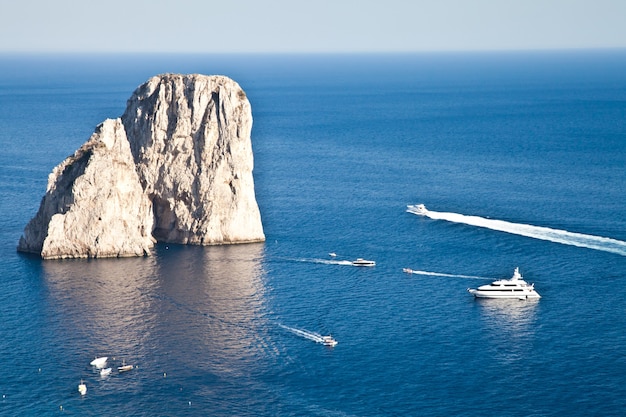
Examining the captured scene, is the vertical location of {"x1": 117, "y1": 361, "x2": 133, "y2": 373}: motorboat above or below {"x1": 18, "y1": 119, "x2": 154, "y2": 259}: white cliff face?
below

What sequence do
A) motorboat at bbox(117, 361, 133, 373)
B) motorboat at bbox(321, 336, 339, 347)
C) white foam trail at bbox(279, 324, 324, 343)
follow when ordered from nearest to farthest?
1. motorboat at bbox(117, 361, 133, 373)
2. motorboat at bbox(321, 336, 339, 347)
3. white foam trail at bbox(279, 324, 324, 343)

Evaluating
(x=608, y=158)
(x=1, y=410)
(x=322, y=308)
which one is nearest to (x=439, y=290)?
(x=322, y=308)

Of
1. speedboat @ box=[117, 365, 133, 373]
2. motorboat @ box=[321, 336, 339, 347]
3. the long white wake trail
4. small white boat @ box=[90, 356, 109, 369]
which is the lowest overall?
speedboat @ box=[117, 365, 133, 373]

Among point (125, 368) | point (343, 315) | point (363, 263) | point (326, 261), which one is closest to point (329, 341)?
point (343, 315)

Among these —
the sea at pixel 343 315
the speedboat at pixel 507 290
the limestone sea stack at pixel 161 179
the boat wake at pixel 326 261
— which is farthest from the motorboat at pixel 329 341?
the limestone sea stack at pixel 161 179

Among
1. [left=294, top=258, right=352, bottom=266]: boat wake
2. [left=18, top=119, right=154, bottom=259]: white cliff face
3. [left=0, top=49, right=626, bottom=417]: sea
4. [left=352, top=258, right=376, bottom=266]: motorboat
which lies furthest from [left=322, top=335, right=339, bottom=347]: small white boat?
[left=18, top=119, right=154, bottom=259]: white cliff face

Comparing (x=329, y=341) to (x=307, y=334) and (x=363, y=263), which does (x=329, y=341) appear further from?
(x=363, y=263)

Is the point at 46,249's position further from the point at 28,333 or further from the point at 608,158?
the point at 608,158

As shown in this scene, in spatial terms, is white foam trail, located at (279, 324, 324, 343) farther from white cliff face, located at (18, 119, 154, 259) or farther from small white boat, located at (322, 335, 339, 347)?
white cliff face, located at (18, 119, 154, 259)

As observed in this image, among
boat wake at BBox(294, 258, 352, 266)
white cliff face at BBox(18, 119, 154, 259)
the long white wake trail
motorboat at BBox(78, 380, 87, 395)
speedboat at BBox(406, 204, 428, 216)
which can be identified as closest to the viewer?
motorboat at BBox(78, 380, 87, 395)

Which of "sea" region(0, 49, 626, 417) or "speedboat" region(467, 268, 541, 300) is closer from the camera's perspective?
"sea" region(0, 49, 626, 417)
